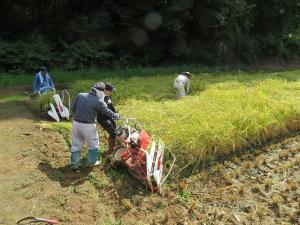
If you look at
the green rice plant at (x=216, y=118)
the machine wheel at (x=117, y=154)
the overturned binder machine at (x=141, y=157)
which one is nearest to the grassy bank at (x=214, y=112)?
the green rice plant at (x=216, y=118)

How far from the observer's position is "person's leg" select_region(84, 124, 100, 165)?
7297 mm

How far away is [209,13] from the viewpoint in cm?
1859

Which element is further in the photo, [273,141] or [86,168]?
[273,141]

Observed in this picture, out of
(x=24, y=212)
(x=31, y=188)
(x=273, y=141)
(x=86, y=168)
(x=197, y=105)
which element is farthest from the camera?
(x=197, y=105)

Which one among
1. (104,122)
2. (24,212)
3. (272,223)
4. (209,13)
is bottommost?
(272,223)

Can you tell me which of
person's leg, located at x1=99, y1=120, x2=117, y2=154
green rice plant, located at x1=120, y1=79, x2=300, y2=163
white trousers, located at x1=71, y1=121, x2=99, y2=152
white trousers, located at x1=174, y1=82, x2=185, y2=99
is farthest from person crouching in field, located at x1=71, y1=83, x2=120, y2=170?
white trousers, located at x1=174, y1=82, x2=185, y2=99

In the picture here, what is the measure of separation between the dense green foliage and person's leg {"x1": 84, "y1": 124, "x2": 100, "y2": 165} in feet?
33.1

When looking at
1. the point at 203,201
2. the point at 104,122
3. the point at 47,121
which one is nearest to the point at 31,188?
the point at 104,122

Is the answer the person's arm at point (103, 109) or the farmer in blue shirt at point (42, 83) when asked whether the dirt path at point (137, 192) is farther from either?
the farmer in blue shirt at point (42, 83)

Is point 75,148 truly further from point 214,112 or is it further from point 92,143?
point 214,112

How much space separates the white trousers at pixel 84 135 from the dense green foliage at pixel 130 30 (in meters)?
9.98

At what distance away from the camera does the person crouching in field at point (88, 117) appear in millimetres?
7228

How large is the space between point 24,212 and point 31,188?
0.64 meters

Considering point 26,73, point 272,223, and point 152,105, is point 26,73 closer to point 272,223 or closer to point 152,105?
point 152,105
